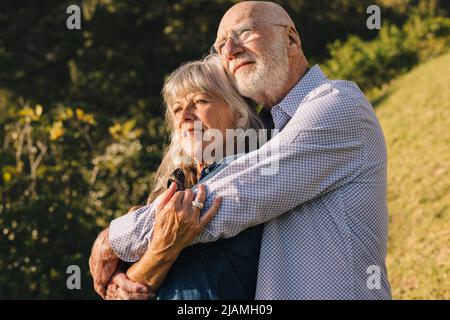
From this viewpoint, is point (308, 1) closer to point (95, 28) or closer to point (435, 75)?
point (95, 28)

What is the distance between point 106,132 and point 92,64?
→ 3819 millimetres

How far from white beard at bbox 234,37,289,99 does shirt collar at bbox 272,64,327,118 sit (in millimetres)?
88

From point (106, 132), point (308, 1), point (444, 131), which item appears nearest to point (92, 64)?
point (106, 132)

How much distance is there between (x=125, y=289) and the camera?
2361 millimetres

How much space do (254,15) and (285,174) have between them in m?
0.81

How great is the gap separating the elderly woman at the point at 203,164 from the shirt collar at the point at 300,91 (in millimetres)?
177

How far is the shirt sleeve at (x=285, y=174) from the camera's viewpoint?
7.16 ft

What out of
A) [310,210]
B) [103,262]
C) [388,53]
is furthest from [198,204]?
[388,53]

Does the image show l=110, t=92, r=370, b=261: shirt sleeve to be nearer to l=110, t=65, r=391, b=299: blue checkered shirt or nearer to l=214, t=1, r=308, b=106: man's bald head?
l=110, t=65, r=391, b=299: blue checkered shirt

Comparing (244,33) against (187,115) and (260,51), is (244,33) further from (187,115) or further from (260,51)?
(187,115)

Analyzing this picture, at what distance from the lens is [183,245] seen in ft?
7.20

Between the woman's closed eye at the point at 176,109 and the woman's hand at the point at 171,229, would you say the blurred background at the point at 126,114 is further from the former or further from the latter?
the woman's hand at the point at 171,229

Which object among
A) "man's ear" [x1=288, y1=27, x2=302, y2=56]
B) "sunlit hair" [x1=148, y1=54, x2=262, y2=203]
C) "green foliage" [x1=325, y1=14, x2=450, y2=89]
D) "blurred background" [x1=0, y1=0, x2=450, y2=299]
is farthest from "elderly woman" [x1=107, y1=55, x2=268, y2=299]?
"green foliage" [x1=325, y1=14, x2=450, y2=89]

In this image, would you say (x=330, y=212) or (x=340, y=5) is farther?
(x=340, y=5)
